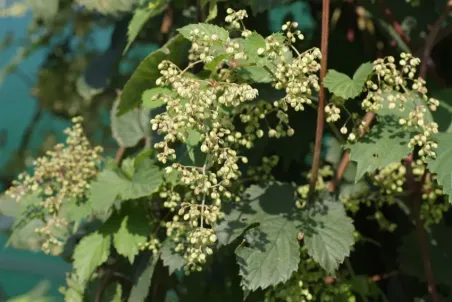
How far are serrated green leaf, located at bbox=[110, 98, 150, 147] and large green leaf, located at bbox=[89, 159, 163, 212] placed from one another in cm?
25

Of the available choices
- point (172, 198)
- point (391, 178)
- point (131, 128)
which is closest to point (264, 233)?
point (172, 198)

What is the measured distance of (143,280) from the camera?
167 cm

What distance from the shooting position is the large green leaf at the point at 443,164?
1288 millimetres

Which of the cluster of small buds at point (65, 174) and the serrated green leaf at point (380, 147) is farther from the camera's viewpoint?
the cluster of small buds at point (65, 174)

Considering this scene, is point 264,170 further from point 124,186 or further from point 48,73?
point 48,73

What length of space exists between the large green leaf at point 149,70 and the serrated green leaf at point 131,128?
274mm

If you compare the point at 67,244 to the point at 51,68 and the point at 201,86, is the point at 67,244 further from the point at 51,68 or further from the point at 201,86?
the point at 51,68

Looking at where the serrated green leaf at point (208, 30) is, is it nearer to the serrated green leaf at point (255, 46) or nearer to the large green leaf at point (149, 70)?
the serrated green leaf at point (255, 46)

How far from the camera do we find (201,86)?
1344 mm

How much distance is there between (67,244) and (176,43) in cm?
64

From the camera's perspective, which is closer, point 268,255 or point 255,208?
point 268,255

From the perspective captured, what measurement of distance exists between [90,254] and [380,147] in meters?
0.66

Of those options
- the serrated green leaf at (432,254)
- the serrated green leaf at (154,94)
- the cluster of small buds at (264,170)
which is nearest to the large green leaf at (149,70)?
the serrated green leaf at (154,94)

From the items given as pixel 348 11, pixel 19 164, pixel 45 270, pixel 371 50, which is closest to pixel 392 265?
pixel 371 50
